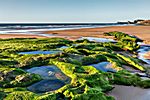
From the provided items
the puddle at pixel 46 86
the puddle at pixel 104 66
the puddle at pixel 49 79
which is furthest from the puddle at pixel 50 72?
the puddle at pixel 104 66

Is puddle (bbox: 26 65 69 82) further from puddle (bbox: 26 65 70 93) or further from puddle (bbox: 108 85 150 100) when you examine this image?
puddle (bbox: 108 85 150 100)

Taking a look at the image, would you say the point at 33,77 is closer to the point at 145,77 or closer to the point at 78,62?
the point at 78,62

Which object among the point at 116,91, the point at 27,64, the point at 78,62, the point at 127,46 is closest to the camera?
the point at 116,91

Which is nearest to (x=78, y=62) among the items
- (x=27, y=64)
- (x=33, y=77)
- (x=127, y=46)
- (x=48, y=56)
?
(x=48, y=56)

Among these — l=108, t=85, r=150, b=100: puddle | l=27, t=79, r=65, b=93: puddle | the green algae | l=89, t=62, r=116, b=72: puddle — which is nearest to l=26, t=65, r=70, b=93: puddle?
l=27, t=79, r=65, b=93: puddle

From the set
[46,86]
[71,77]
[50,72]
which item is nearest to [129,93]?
[71,77]

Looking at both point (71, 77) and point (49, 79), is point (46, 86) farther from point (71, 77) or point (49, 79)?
point (71, 77)
